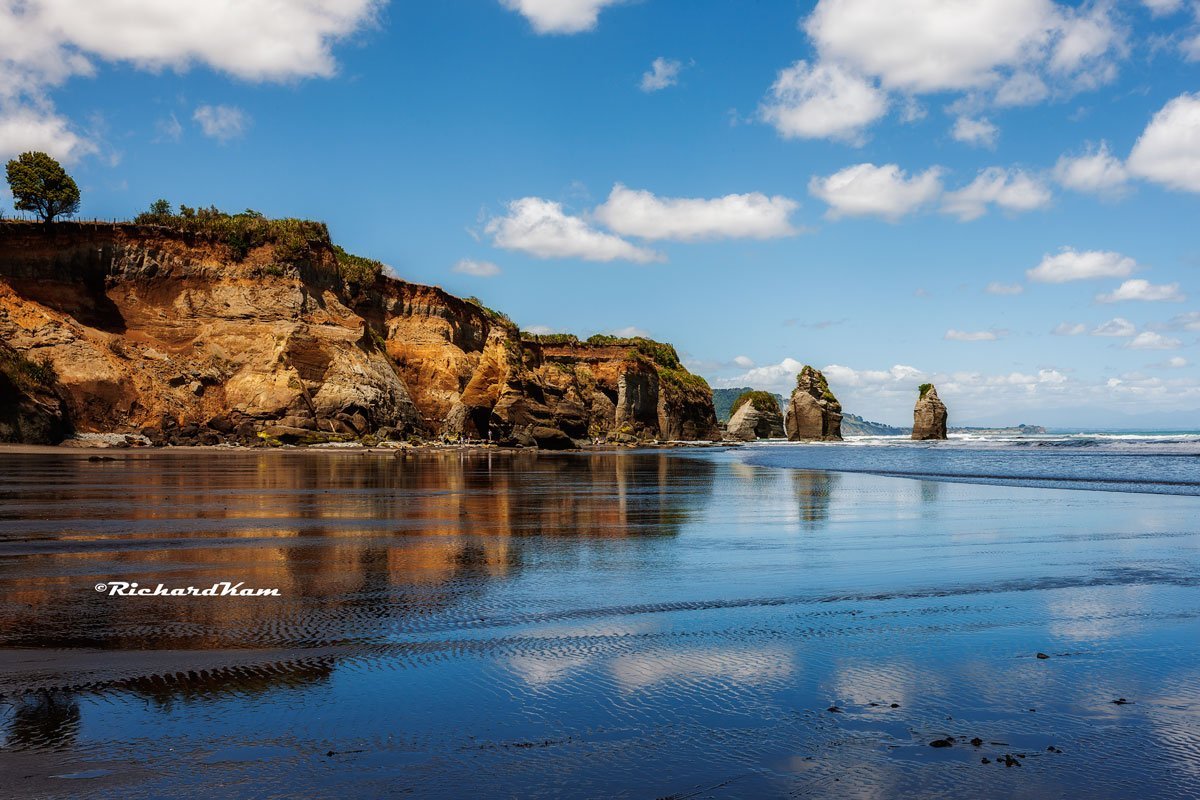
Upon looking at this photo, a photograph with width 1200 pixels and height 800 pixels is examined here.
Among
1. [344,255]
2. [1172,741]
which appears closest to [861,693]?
[1172,741]

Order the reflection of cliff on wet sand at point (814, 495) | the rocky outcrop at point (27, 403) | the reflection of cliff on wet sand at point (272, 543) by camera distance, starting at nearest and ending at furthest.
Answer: the reflection of cliff on wet sand at point (272, 543) < the reflection of cliff on wet sand at point (814, 495) < the rocky outcrop at point (27, 403)

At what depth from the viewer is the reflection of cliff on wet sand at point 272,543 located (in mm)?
A: 8312

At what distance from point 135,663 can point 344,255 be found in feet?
282

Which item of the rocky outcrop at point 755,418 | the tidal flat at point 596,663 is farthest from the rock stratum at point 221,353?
the rocky outcrop at point 755,418

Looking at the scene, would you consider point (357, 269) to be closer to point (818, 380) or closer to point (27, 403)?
point (27, 403)

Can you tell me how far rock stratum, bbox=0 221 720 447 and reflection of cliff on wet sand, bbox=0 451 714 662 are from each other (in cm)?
3187

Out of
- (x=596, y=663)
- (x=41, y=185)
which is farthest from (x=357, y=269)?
(x=596, y=663)

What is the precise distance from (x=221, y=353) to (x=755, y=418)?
96863mm

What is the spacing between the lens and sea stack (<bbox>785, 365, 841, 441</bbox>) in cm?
13188

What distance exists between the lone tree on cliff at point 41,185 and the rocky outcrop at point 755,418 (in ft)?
345

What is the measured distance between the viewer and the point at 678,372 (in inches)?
5664

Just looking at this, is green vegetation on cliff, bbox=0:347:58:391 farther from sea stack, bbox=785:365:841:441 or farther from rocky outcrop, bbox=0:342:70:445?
sea stack, bbox=785:365:841:441

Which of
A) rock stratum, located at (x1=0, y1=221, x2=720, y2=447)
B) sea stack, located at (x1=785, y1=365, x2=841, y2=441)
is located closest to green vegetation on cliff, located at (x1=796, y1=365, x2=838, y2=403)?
sea stack, located at (x1=785, y1=365, x2=841, y2=441)

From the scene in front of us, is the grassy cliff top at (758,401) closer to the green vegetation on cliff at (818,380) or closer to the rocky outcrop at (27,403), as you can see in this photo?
the green vegetation on cliff at (818,380)
